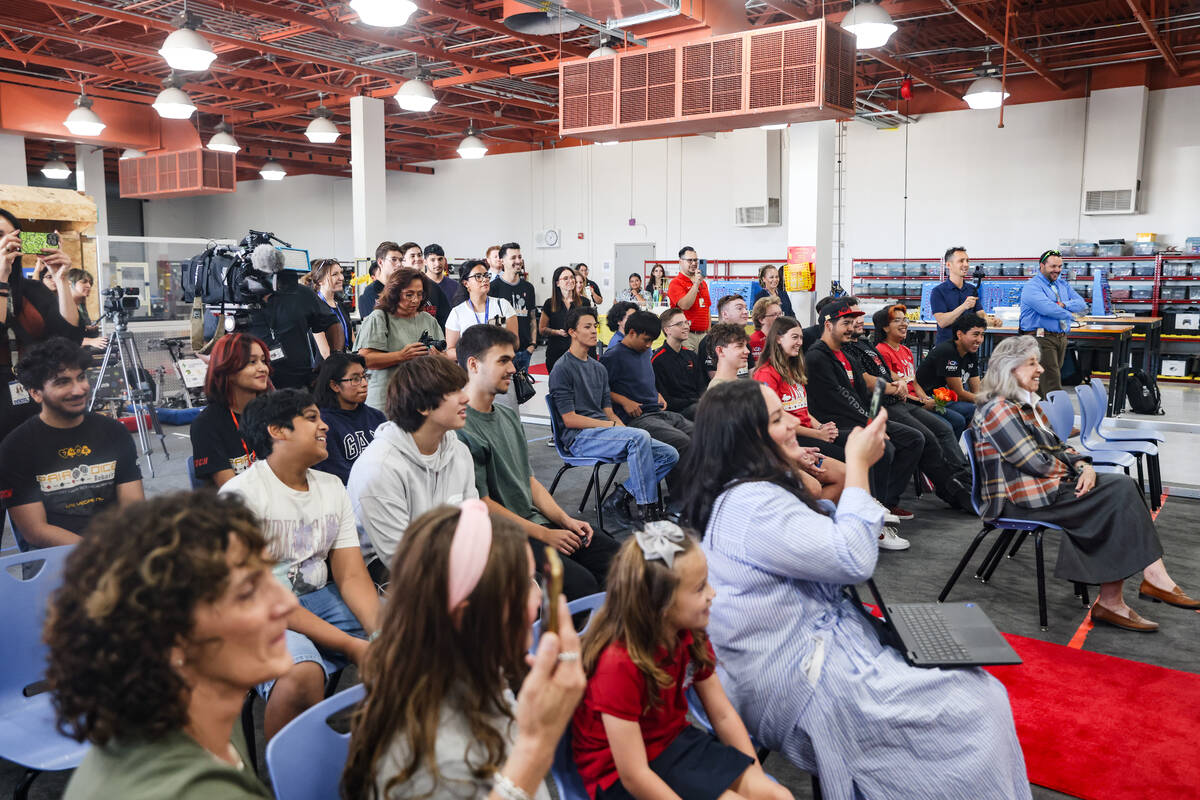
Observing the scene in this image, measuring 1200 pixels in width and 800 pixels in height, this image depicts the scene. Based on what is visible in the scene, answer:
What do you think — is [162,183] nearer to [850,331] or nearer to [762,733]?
[850,331]

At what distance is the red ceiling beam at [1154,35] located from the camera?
8234 millimetres

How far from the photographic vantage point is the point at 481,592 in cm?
116

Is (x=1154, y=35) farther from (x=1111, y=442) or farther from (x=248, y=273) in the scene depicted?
(x=248, y=273)

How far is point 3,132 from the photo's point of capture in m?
11.6

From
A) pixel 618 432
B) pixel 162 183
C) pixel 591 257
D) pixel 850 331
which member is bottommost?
pixel 618 432

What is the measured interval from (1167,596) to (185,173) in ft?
46.4

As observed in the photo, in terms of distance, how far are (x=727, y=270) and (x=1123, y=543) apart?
39.2 feet

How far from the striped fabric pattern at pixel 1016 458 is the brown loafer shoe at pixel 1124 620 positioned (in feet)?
1.63

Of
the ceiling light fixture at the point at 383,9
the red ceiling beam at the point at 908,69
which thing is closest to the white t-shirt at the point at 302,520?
the ceiling light fixture at the point at 383,9

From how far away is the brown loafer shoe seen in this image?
3.34m

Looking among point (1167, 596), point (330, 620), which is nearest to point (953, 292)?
point (1167, 596)

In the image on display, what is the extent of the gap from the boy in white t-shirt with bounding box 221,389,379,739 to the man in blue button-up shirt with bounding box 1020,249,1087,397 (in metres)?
6.46

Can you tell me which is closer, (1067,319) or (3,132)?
(1067,319)

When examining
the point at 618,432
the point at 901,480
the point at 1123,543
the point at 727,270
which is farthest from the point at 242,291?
the point at 727,270
